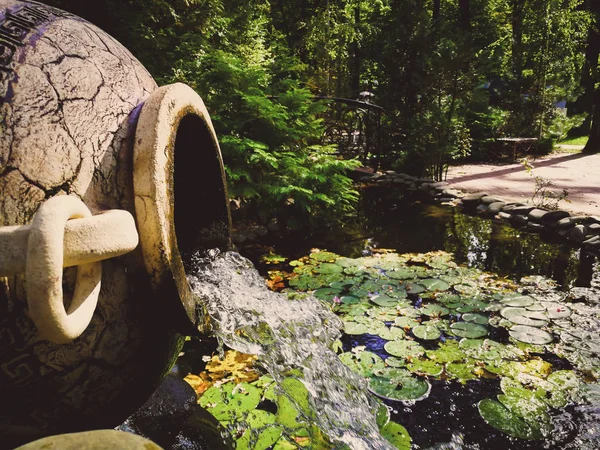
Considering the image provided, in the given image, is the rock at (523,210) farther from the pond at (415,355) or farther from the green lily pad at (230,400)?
the green lily pad at (230,400)

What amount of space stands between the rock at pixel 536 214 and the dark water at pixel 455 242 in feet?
1.14

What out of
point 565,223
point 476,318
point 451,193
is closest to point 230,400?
point 476,318

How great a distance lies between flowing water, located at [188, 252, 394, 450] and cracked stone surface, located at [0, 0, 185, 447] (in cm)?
83

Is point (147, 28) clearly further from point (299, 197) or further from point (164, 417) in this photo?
point (164, 417)

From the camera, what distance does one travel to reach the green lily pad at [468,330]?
3357 millimetres

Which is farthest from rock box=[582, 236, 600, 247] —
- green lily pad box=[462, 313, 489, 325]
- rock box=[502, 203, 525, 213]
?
green lily pad box=[462, 313, 489, 325]

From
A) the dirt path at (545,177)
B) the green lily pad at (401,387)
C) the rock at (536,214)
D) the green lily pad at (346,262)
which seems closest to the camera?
the green lily pad at (401,387)

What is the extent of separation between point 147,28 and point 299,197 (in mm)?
3399

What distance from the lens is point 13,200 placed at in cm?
94

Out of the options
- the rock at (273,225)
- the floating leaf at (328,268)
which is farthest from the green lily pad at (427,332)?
the rock at (273,225)

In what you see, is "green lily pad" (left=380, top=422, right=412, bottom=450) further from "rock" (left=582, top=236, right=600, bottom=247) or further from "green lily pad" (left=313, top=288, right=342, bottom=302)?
"rock" (left=582, top=236, right=600, bottom=247)

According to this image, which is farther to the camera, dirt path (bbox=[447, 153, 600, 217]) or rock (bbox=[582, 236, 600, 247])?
dirt path (bbox=[447, 153, 600, 217])

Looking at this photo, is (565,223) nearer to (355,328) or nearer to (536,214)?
(536,214)

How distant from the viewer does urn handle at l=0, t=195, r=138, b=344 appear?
2.63 feet
